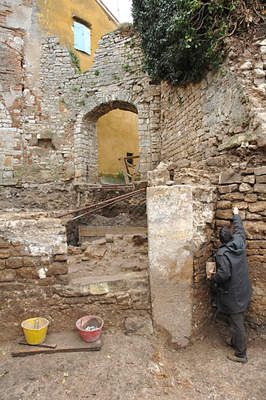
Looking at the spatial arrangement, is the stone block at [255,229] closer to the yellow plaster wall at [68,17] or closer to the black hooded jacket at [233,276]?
the black hooded jacket at [233,276]

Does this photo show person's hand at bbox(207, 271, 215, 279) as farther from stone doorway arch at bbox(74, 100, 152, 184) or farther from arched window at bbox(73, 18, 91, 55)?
arched window at bbox(73, 18, 91, 55)

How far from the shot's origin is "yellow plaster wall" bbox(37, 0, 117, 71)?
32.4 feet

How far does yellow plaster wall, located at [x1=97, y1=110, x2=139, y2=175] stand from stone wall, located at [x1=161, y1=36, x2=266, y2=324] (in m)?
6.07

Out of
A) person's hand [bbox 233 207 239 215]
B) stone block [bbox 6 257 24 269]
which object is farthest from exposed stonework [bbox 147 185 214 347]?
stone block [bbox 6 257 24 269]

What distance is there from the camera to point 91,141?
9.70 meters

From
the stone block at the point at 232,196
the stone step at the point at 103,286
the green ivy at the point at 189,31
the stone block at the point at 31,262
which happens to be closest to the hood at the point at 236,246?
the stone block at the point at 232,196

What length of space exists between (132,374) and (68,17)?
12744 millimetres

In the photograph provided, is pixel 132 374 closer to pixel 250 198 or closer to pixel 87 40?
pixel 250 198

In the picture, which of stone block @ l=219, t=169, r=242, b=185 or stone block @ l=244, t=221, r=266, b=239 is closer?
stone block @ l=244, t=221, r=266, b=239

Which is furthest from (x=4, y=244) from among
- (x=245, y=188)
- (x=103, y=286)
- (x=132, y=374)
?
(x=245, y=188)

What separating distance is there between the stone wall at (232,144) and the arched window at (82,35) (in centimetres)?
704

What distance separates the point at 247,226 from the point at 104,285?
194 cm

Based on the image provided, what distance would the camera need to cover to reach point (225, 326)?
3.33 m

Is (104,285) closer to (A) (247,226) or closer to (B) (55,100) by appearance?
(A) (247,226)
